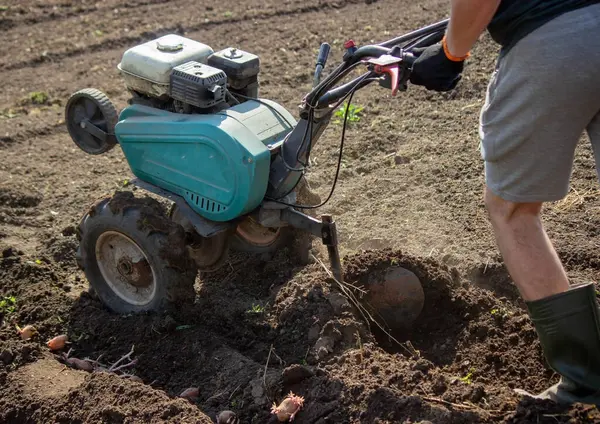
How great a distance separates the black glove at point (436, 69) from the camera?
326cm

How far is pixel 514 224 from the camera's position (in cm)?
314

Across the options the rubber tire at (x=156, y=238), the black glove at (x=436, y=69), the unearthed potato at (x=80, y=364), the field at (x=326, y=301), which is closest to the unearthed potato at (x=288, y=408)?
the field at (x=326, y=301)

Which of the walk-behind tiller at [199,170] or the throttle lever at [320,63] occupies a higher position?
the throttle lever at [320,63]

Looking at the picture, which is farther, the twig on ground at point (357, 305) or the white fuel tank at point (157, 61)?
the white fuel tank at point (157, 61)

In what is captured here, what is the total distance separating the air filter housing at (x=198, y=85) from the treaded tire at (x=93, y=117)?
0.49 metres

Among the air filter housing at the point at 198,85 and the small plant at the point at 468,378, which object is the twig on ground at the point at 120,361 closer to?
the air filter housing at the point at 198,85

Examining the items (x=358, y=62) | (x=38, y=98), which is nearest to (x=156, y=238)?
(x=358, y=62)

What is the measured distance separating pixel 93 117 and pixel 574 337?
2.79 m

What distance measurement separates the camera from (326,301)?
4082 mm

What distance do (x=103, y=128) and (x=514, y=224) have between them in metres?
2.42

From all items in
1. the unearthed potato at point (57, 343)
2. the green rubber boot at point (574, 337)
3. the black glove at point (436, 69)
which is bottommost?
the unearthed potato at point (57, 343)

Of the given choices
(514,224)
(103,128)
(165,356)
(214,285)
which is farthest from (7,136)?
(514,224)

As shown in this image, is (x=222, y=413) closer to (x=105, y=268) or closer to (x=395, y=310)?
(x=395, y=310)

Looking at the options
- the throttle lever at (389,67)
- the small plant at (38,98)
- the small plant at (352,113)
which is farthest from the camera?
the small plant at (38,98)
